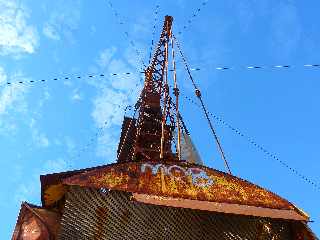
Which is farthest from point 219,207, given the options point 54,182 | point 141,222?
point 54,182

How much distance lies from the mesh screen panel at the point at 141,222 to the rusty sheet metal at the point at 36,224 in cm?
25

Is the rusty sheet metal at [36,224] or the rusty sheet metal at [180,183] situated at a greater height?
the rusty sheet metal at [180,183]

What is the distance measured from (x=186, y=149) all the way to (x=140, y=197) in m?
6.56

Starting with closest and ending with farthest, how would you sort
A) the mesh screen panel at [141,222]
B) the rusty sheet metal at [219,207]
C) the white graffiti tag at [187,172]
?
the rusty sheet metal at [219,207] < the mesh screen panel at [141,222] < the white graffiti tag at [187,172]

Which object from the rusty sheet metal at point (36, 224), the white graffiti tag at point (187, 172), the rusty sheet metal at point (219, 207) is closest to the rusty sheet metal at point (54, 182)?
the rusty sheet metal at point (36, 224)

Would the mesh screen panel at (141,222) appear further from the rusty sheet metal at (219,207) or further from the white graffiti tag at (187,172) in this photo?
the white graffiti tag at (187,172)

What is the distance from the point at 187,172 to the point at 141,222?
4.24ft

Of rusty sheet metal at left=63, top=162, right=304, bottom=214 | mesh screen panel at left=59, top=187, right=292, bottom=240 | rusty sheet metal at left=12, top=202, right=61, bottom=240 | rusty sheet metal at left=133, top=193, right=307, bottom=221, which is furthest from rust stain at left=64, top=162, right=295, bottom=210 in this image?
rusty sheet metal at left=12, top=202, right=61, bottom=240

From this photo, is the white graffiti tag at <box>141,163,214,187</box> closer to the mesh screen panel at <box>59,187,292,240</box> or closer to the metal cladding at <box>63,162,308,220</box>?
the metal cladding at <box>63,162,308,220</box>

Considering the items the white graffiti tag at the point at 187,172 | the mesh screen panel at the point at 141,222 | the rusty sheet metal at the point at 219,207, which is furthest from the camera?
the white graffiti tag at the point at 187,172

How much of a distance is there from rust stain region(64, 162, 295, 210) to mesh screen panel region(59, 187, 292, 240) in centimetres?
25

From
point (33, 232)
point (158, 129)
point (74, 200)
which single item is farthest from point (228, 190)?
point (158, 129)

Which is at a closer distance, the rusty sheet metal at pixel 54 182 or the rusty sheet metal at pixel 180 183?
the rusty sheet metal at pixel 180 183

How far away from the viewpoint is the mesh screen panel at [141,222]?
6.70 metres
